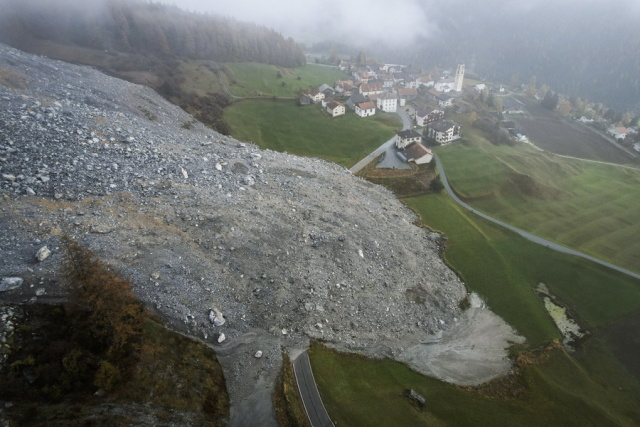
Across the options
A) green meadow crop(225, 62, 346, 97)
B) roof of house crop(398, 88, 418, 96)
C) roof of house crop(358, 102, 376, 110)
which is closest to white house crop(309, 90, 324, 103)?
green meadow crop(225, 62, 346, 97)

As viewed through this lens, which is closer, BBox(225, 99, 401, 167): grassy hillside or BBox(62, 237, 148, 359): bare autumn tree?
BBox(62, 237, 148, 359): bare autumn tree

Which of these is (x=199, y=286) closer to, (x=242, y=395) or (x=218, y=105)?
(x=242, y=395)

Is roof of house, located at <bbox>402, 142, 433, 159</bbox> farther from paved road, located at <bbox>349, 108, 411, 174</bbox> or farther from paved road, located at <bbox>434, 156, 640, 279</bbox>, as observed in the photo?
paved road, located at <bbox>434, 156, 640, 279</bbox>

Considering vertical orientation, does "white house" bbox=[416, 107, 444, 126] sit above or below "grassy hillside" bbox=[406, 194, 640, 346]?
above

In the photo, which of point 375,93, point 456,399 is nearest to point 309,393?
point 456,399

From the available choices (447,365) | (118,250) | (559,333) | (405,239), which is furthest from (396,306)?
(118,250)

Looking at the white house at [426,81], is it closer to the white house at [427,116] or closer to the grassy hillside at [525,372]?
the white house at [427,116]

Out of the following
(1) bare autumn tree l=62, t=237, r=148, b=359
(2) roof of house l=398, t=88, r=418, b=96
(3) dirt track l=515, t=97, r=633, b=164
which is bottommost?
(3) dirt track l=515, t=97, r=633, b=164

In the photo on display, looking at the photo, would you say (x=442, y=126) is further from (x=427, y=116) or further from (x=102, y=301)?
(x=102, y=301)

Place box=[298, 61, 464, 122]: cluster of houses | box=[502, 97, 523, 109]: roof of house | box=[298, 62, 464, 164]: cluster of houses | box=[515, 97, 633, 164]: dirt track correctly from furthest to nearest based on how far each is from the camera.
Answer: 1. box=[502, 97, 523, 109]: roof of house
2. box=[515, 97, 633, 164]: dirt track
3. box=[298, 61, 464, 122]: cluster of houses
4. box=[298, 62, 464, 164]: cluster of houses

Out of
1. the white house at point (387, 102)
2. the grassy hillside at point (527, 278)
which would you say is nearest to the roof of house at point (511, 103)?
the white house at point (387, 102)
